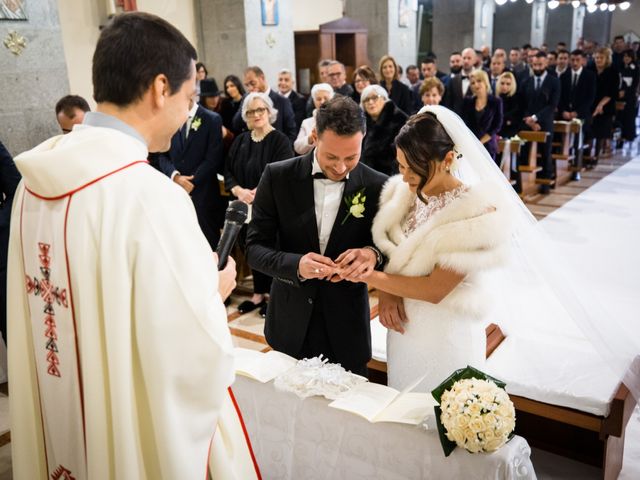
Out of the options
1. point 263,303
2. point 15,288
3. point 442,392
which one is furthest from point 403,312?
point 263,303

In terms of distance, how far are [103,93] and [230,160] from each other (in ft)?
11.1

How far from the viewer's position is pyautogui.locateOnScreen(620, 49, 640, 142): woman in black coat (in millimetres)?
10945

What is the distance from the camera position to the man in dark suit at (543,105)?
329 inches

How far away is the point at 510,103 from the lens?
27.2 feet

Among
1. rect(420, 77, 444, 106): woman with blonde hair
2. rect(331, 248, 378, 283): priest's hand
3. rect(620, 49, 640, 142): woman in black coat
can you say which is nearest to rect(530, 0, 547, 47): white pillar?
rect(620, 49, 640, 142): woman in black coat

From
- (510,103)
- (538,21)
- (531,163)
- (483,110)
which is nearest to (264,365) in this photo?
(483,110)

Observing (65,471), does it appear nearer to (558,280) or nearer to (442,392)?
(442,392)

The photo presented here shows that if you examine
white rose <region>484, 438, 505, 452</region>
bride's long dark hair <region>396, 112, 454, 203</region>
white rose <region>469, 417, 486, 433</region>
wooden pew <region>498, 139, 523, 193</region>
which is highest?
bride's long dark hair <region>396, 112, 454, 203</region>

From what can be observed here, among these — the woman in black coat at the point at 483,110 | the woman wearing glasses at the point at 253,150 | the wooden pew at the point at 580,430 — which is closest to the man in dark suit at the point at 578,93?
the woman in black coat at the point at 483,110

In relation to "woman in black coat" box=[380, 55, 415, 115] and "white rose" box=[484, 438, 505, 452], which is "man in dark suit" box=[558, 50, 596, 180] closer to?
"woman in black coat" box=[380, 55, 415, 115]

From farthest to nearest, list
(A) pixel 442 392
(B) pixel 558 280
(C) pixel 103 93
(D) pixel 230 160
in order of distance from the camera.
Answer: (D) pixel 230 160, (B) pixel 558 280, (A) pixel 442 392, (C) pixel 103 93

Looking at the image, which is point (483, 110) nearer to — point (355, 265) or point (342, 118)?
point (342, 118)

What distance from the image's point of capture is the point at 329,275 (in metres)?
2.16

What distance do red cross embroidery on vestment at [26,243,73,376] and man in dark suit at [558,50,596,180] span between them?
360 inches
